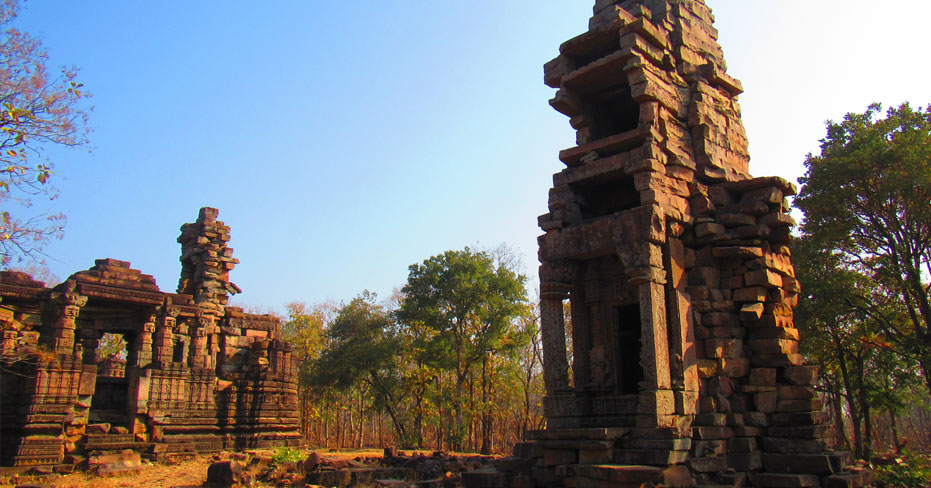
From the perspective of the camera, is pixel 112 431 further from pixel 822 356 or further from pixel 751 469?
pixel 822 356

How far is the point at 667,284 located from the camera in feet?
28.8

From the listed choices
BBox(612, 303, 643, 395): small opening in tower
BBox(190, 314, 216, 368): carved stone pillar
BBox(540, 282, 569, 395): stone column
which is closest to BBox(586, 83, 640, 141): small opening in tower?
BBox(540, 282, 569, 395): stone column

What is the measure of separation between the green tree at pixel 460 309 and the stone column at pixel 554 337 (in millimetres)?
16273

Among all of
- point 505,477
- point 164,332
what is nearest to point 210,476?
point 505,477

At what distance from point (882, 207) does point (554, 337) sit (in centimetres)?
1206

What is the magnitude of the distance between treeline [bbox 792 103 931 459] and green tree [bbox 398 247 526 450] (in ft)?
38.7

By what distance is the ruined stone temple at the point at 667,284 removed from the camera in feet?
26.2

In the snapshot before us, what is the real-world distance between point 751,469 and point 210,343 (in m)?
15.9

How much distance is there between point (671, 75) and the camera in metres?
10.1

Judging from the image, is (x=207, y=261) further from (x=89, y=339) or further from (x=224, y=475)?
(x=224, y=475)

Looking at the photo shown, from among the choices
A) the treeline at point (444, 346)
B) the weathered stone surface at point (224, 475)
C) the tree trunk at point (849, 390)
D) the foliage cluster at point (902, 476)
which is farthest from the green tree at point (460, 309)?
the foliage cluster at point (902, 476)

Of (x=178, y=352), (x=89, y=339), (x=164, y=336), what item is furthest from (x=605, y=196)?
(x=89, y=339)

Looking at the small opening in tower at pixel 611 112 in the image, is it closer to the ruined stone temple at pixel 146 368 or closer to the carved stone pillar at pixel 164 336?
the ruined stone temple at pixel 146 368

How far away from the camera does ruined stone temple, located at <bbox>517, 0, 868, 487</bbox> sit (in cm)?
797
